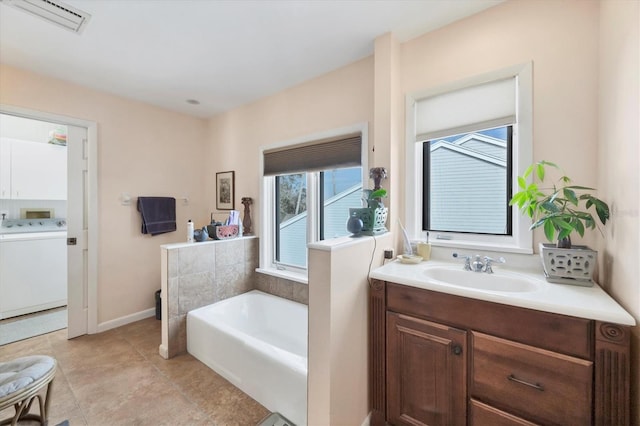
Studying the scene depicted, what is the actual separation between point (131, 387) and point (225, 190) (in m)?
2.19

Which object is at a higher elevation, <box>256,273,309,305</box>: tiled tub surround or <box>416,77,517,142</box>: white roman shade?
<box>416,77,517,142</box>: white roman shade

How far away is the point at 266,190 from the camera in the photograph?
2.92 m

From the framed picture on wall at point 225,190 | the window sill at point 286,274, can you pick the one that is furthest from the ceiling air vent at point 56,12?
the window sill at point 286,274

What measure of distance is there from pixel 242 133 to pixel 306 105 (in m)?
1.05

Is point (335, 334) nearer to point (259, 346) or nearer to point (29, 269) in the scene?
point (259, 346)

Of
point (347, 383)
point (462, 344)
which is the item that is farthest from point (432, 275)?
point (347, 383)

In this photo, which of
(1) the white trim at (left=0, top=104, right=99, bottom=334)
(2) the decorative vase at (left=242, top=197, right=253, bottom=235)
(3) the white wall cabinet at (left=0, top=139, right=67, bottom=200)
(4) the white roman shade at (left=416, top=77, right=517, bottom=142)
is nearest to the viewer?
(4) the white roman shade at (left=416, top=77, right=517, bottom=142)

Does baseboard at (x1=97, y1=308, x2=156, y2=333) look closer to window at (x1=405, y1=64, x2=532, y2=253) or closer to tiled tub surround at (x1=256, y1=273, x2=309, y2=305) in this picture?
tiled tub surround at (x1=256, y1=273, x2=309, y2=305)

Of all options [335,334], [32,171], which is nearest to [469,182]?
[335,334]

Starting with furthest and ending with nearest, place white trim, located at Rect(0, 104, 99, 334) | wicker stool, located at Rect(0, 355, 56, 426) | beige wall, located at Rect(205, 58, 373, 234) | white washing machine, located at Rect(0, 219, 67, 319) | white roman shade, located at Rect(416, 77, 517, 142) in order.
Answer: white washing machine, located at Rect(0, 219, 67, 319), white trim, located at Rect(0, 104, 99, 334), beige wall, located at Rect(205, 58, 373, 234), white roman shade, located at Rect(416, 77, 517, 142), wicker stool, located at Rect(0, 355, 56, 426)

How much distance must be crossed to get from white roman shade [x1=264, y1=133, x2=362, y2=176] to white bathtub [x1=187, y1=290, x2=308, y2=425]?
1386mm

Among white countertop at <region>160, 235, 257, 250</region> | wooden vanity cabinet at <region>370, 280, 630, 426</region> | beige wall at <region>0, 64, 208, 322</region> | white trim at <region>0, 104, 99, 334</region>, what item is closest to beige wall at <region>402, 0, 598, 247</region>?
wooden vanity cabinet at <region>370, 280, 630, 426</region>

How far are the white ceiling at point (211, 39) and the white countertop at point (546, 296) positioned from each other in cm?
168

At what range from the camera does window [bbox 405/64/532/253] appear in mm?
1541
